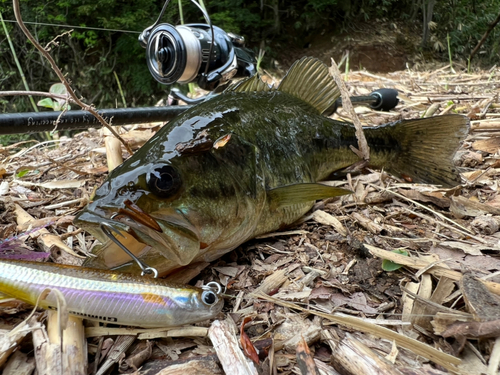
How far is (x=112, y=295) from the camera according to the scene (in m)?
1.22

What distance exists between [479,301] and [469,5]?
21.5 m

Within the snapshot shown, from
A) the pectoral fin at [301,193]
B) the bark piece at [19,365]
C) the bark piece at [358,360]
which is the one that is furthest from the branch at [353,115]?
the bark piece at [19,365]

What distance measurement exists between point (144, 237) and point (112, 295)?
0.22 meters

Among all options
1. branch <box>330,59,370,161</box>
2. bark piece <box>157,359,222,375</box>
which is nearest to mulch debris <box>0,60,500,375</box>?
bark piece <box>157,359,222,375</box>

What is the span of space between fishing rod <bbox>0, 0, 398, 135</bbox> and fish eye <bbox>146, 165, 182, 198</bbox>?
1.25m

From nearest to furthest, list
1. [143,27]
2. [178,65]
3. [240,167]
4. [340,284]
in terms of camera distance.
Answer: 1. [340,284]
2. [240,167]
3. [178,65]
4. [143,27]

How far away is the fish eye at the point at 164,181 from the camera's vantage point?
142cm

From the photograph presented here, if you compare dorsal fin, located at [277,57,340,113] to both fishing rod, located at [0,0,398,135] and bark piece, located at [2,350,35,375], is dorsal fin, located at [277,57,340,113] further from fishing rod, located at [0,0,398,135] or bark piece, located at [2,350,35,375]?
bark piece, located at [2,350,35,375]

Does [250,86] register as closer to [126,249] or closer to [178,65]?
[178,65]

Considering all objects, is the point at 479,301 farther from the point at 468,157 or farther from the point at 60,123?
the point at 60,123

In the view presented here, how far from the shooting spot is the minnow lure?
3.97 feet

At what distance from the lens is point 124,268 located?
144 centimetres

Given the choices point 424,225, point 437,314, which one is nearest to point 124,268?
point 437,314

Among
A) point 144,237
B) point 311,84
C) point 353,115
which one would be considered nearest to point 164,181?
point 144,237
